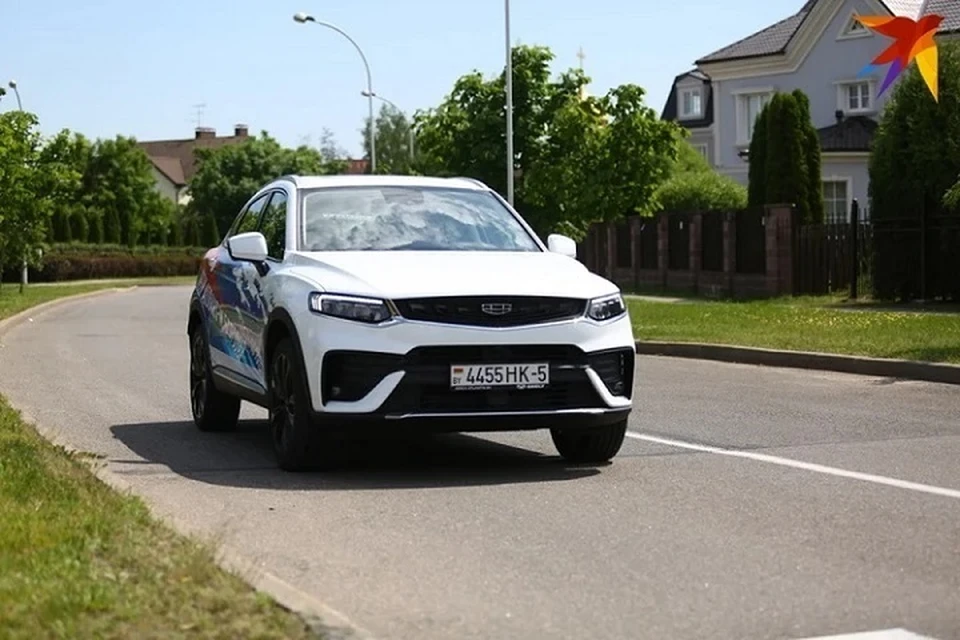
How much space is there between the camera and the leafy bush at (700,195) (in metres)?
47.2

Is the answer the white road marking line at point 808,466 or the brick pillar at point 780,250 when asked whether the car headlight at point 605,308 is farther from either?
the brick pillar at point 780,250

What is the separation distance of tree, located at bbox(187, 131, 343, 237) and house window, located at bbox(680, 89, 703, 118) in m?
42.2

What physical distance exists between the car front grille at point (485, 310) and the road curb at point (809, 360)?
7.83 metres

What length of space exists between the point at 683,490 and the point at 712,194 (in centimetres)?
3890

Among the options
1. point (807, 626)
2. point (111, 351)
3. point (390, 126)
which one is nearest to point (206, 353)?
point (807, 626)

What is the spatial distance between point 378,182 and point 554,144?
Result: 40.2 m

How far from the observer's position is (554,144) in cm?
5147

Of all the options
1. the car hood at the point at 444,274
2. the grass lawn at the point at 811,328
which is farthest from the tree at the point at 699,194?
the car hood at the point at 444,274

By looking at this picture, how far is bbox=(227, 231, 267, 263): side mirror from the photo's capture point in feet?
35.4

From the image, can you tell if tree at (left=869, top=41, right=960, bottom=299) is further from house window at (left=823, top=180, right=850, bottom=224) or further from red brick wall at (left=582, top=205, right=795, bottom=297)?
house window at (left=823, top=180, right=850, bottom=224)

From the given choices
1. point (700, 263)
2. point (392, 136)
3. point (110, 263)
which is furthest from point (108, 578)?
point (392, 136)

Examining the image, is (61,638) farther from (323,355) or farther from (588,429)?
(588,429)

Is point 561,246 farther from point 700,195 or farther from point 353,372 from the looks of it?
point 700,195

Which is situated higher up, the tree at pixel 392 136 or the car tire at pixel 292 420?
the tree at pixel 392 136
